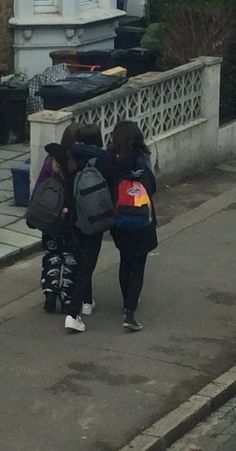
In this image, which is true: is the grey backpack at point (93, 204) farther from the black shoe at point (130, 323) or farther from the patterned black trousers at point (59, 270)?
the black shoe at point (130, 323)

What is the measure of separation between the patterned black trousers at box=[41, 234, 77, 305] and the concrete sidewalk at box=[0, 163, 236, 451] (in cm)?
21

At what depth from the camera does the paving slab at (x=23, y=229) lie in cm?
1014

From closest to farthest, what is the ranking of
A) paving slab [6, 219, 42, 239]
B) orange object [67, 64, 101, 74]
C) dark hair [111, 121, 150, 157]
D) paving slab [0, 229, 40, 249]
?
dark hair [111, 121, 150, 157] → paving slab [0, 229, 40, 249] → paving slab [6, 219, 42, 239] → orange object [67, 64, 101, 74]

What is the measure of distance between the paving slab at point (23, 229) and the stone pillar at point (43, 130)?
1.51ft

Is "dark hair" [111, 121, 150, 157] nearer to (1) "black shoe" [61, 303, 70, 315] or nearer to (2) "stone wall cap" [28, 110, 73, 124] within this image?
(1) "black shoe" [61, 303, 70, 315]

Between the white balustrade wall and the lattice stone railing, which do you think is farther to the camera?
the lattice stone railing

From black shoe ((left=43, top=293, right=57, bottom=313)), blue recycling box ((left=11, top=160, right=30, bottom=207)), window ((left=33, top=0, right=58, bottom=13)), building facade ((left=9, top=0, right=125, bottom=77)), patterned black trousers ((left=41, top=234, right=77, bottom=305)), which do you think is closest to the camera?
patterned black trousers ((left=41, top=234, right=77, bottom=305))

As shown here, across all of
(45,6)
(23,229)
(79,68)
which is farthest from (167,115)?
(45,6)

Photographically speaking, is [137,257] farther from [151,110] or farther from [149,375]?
[151,110]

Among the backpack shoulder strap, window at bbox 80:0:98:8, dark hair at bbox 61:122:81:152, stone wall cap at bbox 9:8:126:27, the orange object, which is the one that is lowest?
the orange object

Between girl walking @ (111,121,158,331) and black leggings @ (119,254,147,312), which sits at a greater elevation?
girl walking @ (111,121,158,331)

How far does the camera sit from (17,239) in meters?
9.96

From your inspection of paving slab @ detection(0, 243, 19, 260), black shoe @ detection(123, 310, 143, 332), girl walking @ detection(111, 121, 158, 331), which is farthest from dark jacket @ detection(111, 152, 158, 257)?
paving slab @ detection(0, 243, 19, 260)

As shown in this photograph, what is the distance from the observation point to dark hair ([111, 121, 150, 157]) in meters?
7.96
